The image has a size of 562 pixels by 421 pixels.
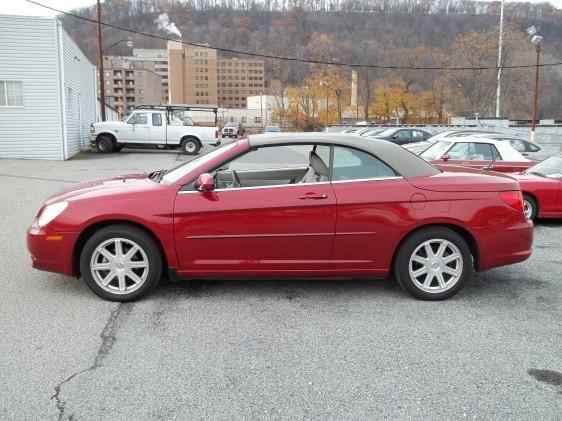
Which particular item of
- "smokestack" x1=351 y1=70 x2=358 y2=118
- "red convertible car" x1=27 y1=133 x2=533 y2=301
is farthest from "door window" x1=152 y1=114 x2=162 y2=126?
"smokestack" x1=351 y1=70 x2=358 y2=118

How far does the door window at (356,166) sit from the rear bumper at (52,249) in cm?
236

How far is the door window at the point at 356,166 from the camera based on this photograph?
4.72m

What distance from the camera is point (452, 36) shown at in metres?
73.1

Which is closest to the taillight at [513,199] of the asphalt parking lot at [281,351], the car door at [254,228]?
the asphalt parking lot at [281,351]

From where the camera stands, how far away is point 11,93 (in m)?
20.0

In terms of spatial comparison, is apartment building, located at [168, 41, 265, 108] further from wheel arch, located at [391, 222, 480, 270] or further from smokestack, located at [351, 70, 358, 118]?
wheel arch, located at [391, 222, 480, 270]

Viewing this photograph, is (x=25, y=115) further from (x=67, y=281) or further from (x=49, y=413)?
(x=49, y=413)

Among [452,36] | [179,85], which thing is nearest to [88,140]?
[452,36]

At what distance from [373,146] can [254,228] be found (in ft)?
4.47

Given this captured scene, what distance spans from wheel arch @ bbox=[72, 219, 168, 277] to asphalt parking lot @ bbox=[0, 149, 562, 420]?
A: 326 mm

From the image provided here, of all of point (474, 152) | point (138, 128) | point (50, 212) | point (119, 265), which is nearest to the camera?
point (119, 265)

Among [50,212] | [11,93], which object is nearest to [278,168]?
[50,212]

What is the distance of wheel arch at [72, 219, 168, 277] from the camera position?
457 centimetres

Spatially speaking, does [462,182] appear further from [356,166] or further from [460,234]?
[356,166]
